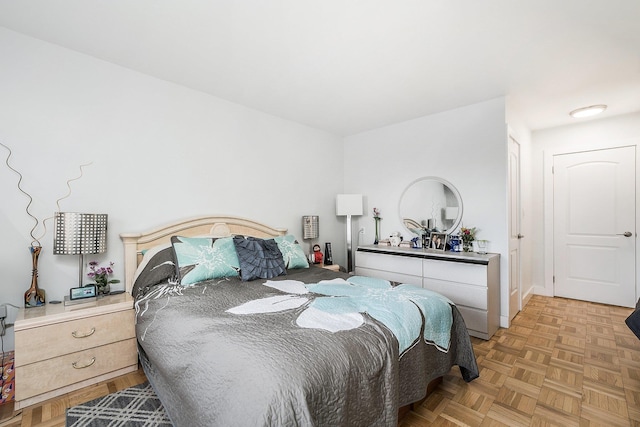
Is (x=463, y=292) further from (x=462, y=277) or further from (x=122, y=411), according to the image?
(x=122, y=411)

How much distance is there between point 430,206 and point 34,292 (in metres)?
3.89

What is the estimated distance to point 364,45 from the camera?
7.22 ft

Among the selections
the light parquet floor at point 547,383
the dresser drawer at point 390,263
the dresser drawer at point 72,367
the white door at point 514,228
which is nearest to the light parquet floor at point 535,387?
the light parquet floor at point 547,383

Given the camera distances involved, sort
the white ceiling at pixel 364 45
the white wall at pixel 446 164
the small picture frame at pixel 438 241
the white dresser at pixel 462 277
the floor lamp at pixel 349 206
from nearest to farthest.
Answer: the white ceiling at pixel 364 45, the white dresser at pixel 462 277, the white wall at pixel 446 164, the small picture frame at pixel 438 241, the floor lamp at pixel 349 206

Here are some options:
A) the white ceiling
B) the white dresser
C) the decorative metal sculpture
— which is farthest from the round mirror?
the decorative metal sculpture

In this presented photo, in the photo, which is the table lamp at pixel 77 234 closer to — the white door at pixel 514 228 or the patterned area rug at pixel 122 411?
the patterned area rug at pixel 122 411

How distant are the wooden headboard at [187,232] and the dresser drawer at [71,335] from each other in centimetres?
41

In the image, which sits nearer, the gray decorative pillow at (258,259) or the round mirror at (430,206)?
the gray decorative pillow at (258,259)

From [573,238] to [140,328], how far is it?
530cm

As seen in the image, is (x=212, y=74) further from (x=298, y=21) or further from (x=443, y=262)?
(x=443, y=262)

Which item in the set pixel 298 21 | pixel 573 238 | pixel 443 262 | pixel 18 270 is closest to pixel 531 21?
pixel 298 21

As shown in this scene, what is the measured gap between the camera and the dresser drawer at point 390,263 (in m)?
3.35

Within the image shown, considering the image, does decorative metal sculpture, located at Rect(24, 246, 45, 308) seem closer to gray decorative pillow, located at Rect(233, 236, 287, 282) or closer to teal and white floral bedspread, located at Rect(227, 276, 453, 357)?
gray decorative pillow, located at Rect(233, 236, 287, 282)

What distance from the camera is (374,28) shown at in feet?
6.56
